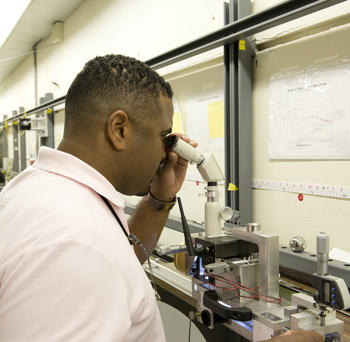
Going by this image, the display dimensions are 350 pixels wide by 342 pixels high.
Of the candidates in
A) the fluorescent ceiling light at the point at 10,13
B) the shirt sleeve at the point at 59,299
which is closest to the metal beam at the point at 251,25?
the shirt sleeve at the point at 59,299

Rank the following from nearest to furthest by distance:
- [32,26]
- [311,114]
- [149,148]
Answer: [149,148]
[311,114]
[32,26]

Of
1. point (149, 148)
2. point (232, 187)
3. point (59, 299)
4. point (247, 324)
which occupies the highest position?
point (149, 148)

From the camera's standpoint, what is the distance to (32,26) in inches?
150

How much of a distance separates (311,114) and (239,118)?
311mm

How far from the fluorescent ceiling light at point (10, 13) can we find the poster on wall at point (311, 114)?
2.71 metres

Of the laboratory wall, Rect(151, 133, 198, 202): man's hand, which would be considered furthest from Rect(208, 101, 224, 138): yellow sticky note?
Rect(151, 133, 198, 202): man's hand

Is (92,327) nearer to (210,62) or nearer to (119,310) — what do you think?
(119,310)

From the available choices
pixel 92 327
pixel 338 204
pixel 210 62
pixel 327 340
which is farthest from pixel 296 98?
pixel 92 327

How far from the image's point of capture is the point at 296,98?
1421 millimetres

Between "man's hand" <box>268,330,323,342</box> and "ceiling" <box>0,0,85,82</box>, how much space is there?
338 cm

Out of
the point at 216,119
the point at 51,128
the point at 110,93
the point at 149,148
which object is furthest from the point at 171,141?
the point at 51,128

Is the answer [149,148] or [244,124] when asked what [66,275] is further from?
[244,124]

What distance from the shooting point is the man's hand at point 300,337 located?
0.74m

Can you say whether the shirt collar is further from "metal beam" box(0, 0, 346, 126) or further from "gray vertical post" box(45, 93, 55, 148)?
"gray vertical post" box(45, 93, 55, 148)
